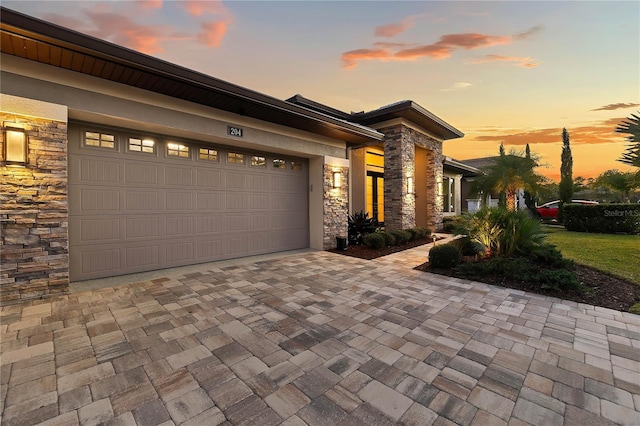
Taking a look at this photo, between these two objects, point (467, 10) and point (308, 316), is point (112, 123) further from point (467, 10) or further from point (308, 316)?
point (467, 10)

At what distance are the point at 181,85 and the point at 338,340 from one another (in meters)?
4.86

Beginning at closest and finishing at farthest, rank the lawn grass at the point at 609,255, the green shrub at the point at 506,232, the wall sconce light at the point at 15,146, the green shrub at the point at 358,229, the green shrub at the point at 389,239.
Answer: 1. the wall sconce light at the point at 15,146
2. the lawn grass at the point at 609,255
3. the green shrub at the point at 506,232
4. the green shrub at the point at 389,239
5. the green shrub at the point at 358,229

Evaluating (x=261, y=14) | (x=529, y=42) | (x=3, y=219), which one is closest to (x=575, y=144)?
(x=529, y=42)

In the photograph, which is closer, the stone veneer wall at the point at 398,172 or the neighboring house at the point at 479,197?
the stone veneer wall at the point at 398,172

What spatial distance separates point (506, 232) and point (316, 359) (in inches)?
212

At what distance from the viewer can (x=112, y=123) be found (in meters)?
4.91

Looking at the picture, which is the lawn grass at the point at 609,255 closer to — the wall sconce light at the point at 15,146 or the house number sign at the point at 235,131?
the house number sign at the point at 235,131

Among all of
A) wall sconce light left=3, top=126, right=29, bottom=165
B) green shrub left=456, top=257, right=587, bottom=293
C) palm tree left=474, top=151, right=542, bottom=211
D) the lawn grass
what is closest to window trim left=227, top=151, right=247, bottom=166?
wall sconce light left=3, top=126, right=29, bottom=165

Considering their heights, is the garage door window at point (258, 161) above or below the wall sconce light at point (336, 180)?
above

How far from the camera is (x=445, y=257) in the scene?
19.2ft

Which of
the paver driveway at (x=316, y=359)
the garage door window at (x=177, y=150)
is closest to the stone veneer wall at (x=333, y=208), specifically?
the garage door window at (x=177, y=150)

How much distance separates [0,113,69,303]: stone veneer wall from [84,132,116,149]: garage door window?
2.32ft

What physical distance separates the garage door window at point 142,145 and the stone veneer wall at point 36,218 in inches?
46.4

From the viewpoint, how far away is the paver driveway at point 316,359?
6.11 feet
